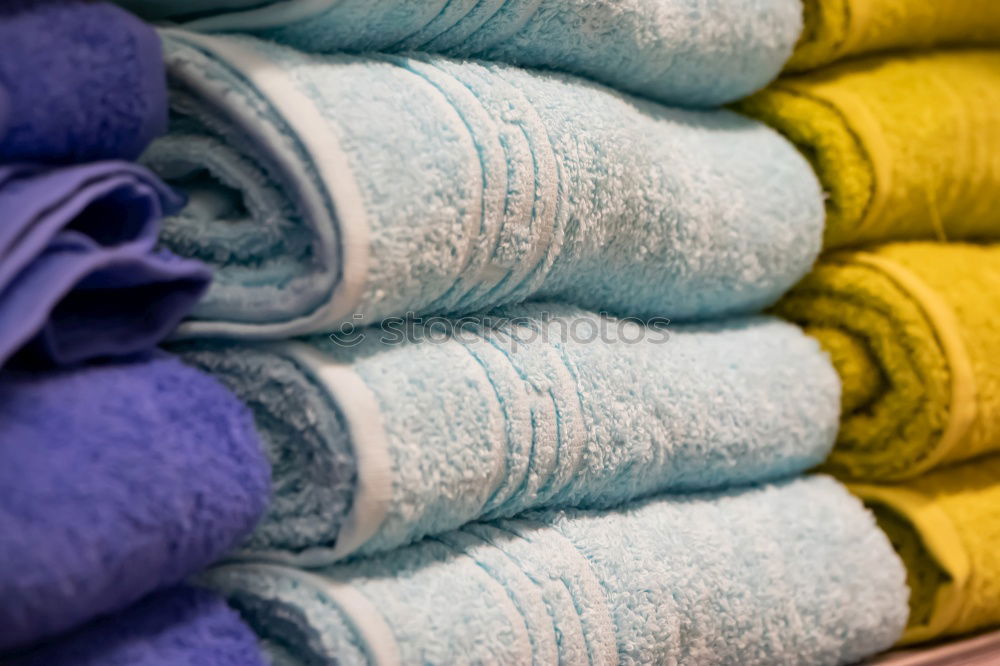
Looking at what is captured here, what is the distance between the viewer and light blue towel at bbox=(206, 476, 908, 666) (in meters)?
0.42

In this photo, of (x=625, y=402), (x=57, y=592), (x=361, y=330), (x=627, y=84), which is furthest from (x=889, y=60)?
(x=57, y=592)

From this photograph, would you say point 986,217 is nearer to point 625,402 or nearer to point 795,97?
point 795,97

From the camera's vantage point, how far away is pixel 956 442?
67 cm

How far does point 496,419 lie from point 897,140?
38cm

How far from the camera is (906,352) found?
66cm

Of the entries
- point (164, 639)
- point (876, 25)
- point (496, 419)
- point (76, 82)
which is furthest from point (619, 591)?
point (876, 25)

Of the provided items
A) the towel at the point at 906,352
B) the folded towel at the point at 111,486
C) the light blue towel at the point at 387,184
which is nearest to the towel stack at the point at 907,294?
the towel at the point at 906,352

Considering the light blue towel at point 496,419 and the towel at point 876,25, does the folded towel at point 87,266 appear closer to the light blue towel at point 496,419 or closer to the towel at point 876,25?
the light blue towel at point 496,419

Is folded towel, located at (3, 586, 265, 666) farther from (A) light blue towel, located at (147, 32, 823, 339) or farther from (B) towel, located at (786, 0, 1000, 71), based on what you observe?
(B) towel, located at (786, 0, 1000, 71)

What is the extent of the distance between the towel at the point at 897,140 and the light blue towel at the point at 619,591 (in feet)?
0.60

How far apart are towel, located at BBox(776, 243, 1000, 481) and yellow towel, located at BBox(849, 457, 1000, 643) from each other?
2cm

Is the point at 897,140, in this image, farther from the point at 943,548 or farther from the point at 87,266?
the point at 87,266

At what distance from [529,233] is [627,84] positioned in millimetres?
180

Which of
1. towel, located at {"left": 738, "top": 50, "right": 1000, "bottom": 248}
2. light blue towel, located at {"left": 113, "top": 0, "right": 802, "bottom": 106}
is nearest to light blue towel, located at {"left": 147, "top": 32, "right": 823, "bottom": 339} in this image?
light blue towel, located at {"left": 113, "top": 0, "right": 802, "bottom": 106}
